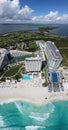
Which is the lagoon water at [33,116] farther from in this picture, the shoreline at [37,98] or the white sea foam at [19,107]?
the shoreline at [37,98]

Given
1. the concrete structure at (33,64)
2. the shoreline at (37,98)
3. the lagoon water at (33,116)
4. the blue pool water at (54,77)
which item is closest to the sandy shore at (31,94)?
the shoreline at (37,98)

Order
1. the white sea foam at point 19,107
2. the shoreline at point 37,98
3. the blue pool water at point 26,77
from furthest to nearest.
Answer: the blue pool water at point 26,77 → the shoreline at point 37,98 → the white sea foam at point 19,107

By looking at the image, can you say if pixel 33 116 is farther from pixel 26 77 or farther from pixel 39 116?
pixel 26 77

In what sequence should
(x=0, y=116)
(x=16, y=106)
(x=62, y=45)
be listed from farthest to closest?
1. (x=62, y=45)
2. (x=16, y=106)
3. (x=0, y=116)

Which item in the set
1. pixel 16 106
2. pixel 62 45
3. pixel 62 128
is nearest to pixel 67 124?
pixel 62 128

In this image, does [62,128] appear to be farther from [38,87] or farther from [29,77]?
[29,77]

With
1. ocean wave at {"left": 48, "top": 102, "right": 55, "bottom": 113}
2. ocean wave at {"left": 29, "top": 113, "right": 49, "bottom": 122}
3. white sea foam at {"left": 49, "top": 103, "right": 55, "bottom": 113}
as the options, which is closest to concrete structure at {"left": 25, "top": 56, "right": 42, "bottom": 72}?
ocean wave at {"left": 48, "top": 102, "right": 55, "bottom": 113}
